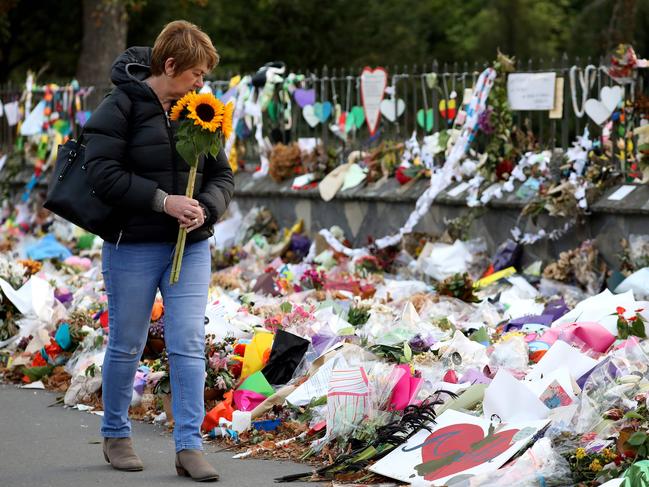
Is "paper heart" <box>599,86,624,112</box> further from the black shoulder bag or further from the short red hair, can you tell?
the black shoulder bag

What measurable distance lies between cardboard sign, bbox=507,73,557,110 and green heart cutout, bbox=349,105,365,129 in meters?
1.95

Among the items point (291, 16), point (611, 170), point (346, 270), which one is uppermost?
point (291, 16)

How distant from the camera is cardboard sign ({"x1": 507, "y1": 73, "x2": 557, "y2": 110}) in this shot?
32.9 ft

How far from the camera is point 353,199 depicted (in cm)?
1175

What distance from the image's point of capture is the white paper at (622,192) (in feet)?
30.4

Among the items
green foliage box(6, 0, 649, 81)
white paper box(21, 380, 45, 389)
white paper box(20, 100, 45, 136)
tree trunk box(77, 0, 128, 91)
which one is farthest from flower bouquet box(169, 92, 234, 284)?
green foliage box(6, 0, 649, 81)

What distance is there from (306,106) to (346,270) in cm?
236

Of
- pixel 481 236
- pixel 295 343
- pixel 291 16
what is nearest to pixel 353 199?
pixel 481 236

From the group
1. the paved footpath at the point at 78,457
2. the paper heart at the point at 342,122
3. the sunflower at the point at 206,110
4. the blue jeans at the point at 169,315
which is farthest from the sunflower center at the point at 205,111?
the paper heart at the point at 342,122

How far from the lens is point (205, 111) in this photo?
5.25 metres

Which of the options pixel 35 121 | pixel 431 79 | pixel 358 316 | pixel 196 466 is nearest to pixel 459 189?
pixel 431 79

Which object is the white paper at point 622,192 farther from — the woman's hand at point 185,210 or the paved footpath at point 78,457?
the woman's hand at point 185,210

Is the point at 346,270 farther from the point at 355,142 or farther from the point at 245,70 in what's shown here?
the point at 245,70

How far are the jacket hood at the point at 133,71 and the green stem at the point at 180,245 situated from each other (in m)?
0.39
